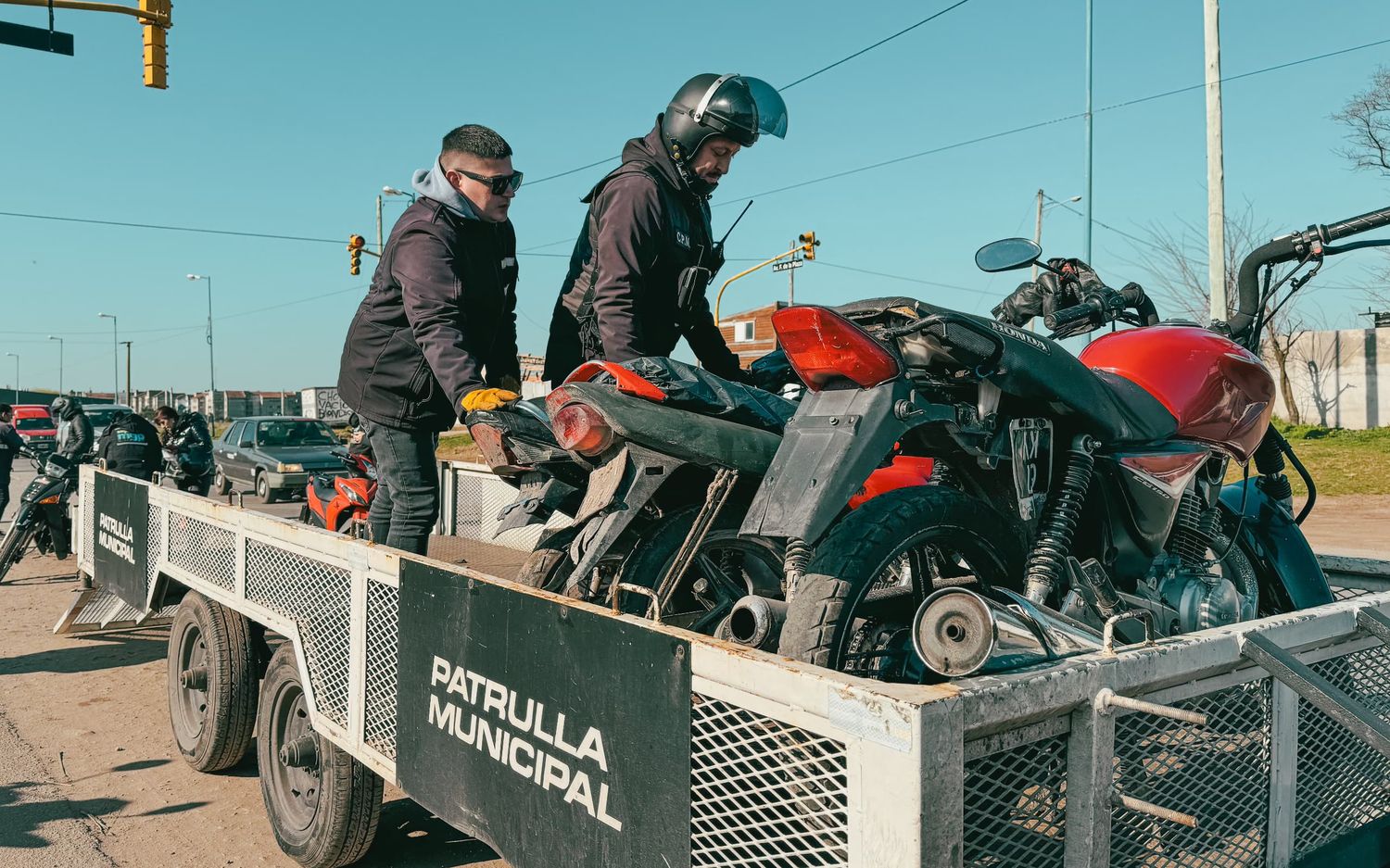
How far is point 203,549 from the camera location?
14.4 ft

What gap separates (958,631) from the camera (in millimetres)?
1842

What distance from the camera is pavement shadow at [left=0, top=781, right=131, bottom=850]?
3.78 m

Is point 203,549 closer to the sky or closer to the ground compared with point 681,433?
closer to the ground

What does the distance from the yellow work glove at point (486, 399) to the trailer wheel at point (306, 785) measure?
111cm

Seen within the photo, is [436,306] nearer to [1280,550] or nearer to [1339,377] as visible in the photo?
[1280,550]

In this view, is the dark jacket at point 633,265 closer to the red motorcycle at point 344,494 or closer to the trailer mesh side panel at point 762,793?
the trailer mesh side panel at point 762,793

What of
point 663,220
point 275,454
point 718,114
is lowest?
point 275,454

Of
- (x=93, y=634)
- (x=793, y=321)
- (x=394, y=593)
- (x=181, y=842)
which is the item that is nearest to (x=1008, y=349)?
(x=793, y=321)

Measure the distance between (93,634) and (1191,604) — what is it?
7.08 metres

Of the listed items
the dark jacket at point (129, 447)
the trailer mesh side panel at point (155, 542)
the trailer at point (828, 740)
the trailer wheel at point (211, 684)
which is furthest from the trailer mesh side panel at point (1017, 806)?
the dark jacket at point (129, 447)

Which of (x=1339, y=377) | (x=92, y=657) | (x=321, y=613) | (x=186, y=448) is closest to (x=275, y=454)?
(x=186, y=448)

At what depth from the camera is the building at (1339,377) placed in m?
24.5

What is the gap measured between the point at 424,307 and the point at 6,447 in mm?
10336

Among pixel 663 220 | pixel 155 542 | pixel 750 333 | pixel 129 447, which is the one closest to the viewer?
pixel 663 220
